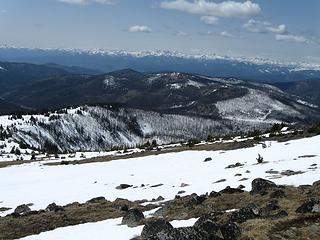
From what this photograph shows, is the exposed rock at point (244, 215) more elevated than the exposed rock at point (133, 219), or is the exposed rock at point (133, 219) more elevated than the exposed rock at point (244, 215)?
the exposed rock at point (244, 215)

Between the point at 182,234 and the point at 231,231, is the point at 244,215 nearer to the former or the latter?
the point at 231,231

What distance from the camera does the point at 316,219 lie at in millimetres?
17266

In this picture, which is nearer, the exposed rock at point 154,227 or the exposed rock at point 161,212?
the exposed rock at point 154,227

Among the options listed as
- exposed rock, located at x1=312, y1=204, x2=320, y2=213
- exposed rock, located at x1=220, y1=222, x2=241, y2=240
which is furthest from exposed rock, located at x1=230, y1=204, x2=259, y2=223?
exposed rock, located at x1=220, y1=222, x2=241, y2=240

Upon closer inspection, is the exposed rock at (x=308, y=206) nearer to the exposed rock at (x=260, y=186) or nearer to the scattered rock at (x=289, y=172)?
the exposed rock at (x=260, y=186)

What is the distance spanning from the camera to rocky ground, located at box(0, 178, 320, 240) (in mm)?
15672

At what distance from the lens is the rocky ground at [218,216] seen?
51.4ft

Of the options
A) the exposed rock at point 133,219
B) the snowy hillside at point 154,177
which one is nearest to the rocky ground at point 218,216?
the exposed rock at point 133,219

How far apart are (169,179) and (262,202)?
56.4 feet

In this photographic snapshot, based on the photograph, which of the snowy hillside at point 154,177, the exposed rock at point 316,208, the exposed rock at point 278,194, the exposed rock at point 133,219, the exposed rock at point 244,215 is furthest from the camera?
the snowy hillside at point 154,177

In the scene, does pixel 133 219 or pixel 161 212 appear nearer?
pixel 133 219

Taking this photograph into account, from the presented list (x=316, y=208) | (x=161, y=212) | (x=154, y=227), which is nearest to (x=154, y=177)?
(x=161, y=212)

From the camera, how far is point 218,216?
1969 cm

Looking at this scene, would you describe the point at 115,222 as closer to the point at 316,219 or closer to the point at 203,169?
the point at 316,219
